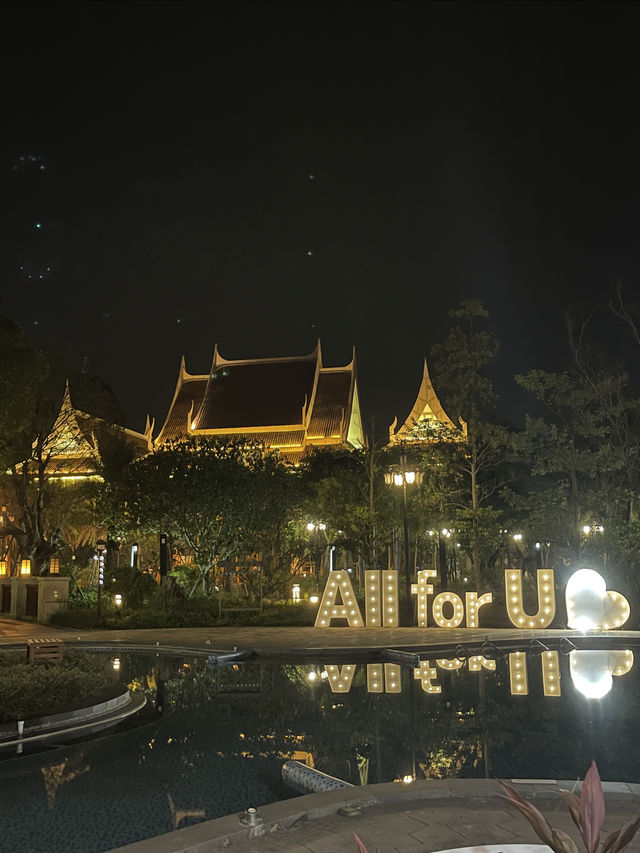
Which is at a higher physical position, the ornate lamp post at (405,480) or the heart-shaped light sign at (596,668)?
the ornate lamp post at (405,480)

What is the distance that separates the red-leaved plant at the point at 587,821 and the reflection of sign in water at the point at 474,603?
17755 millimetres

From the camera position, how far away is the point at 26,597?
88.5ft

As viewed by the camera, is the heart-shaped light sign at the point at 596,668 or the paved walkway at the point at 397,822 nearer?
the paved walkway at the point at 397,822

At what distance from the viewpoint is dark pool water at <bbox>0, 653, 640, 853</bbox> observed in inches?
250

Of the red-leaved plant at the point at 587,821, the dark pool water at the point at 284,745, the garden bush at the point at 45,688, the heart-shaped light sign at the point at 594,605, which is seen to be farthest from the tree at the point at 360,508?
the red-leaved plant at the point at 587,821

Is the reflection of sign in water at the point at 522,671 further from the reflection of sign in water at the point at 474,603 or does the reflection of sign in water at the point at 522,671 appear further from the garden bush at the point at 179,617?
the garden bush at the point at 179,617

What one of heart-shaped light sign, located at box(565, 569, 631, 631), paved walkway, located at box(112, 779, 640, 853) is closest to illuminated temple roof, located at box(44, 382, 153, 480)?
heart-shaped light sign, located at box(565, 569, 631, 631)

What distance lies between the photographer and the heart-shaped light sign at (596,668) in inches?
469

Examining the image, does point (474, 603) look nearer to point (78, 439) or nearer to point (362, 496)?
point (362, 496)

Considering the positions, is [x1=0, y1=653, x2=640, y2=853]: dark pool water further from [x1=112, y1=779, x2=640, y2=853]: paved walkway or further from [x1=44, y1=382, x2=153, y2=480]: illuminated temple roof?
[x1=44, y1=382, x2=153, y2=480]: illuminated temple roof

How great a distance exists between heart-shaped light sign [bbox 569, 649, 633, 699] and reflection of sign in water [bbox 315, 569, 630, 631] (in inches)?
92.6

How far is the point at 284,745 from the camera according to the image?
8.70m

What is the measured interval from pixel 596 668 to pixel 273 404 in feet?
142

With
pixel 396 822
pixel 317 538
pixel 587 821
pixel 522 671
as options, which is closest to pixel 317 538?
pixel 317 538
